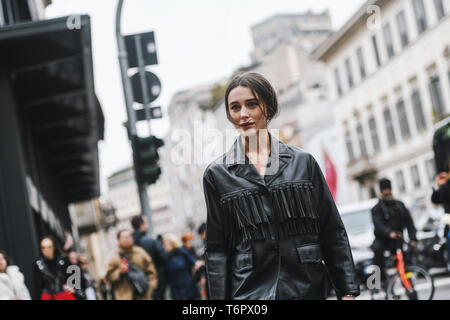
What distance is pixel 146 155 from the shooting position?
12.7 meters

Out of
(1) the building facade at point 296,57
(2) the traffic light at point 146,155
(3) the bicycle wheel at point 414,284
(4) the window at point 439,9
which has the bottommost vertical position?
(3) the bicycle wheel at point 414,284

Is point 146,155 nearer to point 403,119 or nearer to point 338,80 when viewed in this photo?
point 403,119

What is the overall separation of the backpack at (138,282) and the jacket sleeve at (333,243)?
265 inches

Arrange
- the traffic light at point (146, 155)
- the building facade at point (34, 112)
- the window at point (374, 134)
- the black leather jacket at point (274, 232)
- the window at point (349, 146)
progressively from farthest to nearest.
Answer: the window at point (349, 146) < the window at point (374, 134) < the traffic light at point (146, 155) < the building facade at point (34, 112) < the black leather jacket at point (274, 232)

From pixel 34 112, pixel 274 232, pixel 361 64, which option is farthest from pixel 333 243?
pixel 361 64

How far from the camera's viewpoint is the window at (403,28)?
41.4m

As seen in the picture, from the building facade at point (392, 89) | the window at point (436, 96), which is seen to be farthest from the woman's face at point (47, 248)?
the window at point (436, 96)

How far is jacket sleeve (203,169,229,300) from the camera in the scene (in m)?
3.29

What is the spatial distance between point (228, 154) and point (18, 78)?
10451 mm

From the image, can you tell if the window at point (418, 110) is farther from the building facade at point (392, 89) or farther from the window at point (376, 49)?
the window at point (376, 49)

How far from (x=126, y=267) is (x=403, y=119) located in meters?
34.6

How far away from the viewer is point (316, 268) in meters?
3.29

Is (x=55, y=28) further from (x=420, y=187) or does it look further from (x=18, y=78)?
(x=420, y=187)
